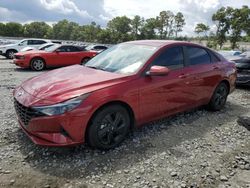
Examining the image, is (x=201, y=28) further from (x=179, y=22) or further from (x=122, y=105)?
(x=122, y=105)

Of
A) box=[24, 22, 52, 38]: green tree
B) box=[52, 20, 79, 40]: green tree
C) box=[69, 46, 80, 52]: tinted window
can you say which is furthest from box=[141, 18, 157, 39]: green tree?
box=[69, 46, 80, 52]: tinted window

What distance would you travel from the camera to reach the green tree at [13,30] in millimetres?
67438

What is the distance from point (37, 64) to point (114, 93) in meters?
9.79

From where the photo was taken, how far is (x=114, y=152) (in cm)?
389

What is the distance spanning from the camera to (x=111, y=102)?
3803mm

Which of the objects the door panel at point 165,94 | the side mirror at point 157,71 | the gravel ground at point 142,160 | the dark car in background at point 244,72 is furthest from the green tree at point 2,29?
the side mirror at point 157,71

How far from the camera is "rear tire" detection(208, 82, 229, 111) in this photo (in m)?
5.92

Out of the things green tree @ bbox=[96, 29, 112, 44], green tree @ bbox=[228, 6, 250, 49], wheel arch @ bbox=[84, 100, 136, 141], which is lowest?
wheel arch @ bbox=[84, 100, 136, 141]

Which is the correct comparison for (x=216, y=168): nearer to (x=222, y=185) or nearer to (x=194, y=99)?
(x=222, y=185)

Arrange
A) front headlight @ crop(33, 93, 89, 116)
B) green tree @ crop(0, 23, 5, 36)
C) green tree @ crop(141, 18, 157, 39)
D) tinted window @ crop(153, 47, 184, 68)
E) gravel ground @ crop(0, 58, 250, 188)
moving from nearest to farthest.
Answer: gravel ground @ crop(0, 58, 250, 188)
front headlight @ crop(33, 93, 89, 116)
tinted window @ crop(153, 47, 184, 68)
green tree @ crop(141, 18, 157, 39)
green tree @ crop(0, 23, 5, 36)

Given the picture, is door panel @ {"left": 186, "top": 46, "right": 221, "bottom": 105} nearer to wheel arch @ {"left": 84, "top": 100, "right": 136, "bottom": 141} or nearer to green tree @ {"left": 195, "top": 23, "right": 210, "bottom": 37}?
wheel arch @ {"left": 84, "top": 100, "right": 136, "bottom": 141}

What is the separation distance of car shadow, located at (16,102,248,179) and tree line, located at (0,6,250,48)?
30.4m

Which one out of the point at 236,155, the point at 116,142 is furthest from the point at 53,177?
the point at 236,155

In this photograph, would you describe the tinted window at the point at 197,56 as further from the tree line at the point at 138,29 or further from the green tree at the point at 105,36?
the green tree at the point at 105,36
